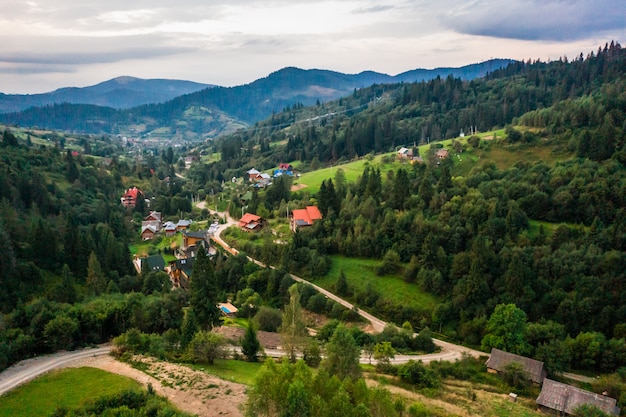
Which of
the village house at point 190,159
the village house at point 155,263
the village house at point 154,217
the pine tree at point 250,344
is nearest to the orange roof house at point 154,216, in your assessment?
the village house at point 154,217

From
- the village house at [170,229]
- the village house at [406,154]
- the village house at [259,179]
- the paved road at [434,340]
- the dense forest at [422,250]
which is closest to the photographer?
the dense forest at [422,250]

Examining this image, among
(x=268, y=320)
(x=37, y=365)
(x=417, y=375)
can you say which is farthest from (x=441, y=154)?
(x=37, y=365)

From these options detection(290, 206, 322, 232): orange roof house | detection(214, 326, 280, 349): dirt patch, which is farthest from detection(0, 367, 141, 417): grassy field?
detection(290, 206, 322, 232): orange roof house

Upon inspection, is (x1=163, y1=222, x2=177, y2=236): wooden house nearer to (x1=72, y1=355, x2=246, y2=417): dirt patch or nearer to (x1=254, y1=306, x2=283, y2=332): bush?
(x1=254, y1=306, x2=283, y2=332): bush

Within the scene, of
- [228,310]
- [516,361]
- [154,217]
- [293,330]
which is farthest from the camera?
[154,217]

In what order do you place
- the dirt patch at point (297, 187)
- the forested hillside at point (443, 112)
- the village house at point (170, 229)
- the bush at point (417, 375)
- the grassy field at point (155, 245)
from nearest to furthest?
the bush at point (417, 375) → the grassy field at point (155, 245) → the village house at point (170, 229) → the dirt patch at point (297, 187) → the forested hillside at point (443, 112)

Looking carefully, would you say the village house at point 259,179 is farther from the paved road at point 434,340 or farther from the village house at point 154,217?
the paved road at point 434,340

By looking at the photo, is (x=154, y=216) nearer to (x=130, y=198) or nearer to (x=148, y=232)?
(x=148, y=232)
